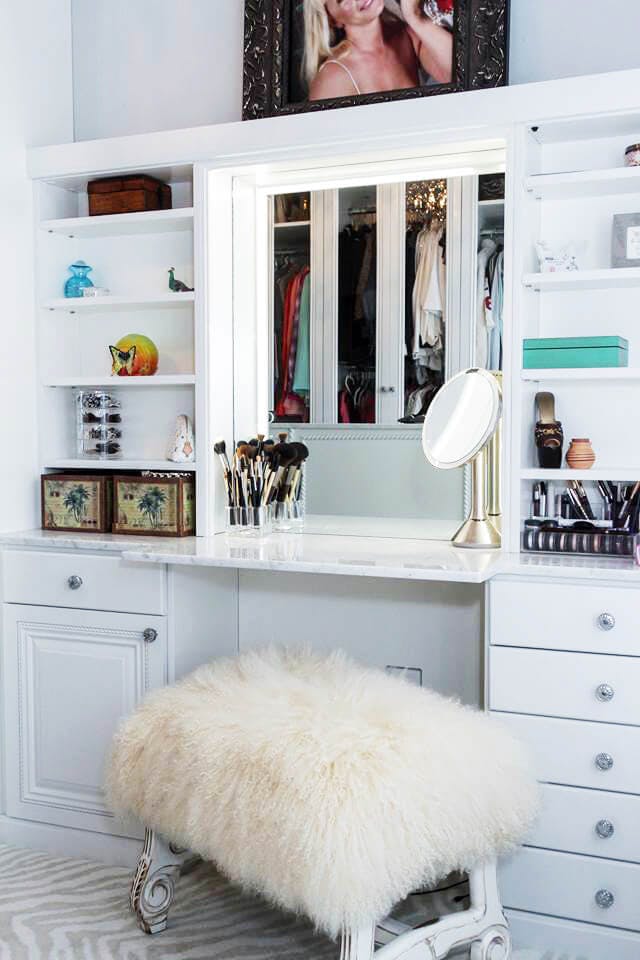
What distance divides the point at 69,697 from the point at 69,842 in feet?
1.32

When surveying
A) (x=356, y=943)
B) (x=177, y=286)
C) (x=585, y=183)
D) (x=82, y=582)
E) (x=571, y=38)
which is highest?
(x=571, y=38)

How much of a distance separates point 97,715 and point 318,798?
42.8 inches

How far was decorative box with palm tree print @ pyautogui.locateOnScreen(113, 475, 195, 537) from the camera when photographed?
269 cm

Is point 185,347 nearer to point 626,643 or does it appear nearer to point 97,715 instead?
point 97,715

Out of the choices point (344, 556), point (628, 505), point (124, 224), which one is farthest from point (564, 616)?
point (124, 224)

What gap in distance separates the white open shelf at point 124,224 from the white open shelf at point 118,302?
0.68ft

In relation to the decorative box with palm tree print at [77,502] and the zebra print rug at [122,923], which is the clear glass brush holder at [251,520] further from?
the zebra print rug at [122,923]

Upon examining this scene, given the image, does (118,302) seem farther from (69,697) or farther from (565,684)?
(565,684)

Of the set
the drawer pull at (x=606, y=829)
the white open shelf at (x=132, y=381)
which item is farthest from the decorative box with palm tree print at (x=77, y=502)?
the drawer pull at (x=606, y=829)

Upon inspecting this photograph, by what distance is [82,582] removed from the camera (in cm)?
262

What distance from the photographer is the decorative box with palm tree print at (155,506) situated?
2693mm

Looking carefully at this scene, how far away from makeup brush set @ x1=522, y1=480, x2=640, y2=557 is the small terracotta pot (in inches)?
4.1

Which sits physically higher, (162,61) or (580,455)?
(162,61)

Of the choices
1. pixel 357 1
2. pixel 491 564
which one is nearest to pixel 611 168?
pixel 357 1
